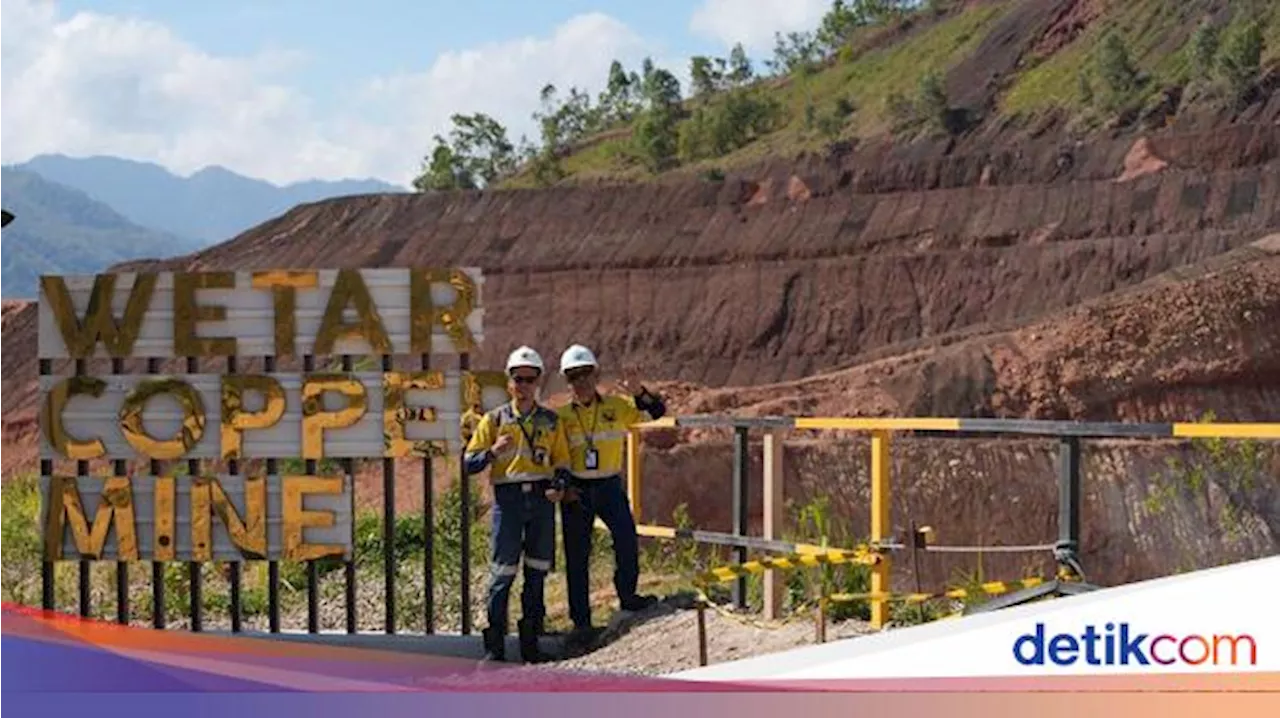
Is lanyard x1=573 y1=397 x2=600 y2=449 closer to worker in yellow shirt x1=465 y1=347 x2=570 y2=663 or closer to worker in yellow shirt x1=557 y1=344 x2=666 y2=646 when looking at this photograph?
worker in yellow shirt x1=557 y1=344 x2=666 y2=646

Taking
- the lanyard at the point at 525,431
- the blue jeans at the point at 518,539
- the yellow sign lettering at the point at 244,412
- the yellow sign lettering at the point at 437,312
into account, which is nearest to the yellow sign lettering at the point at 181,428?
the yellow sign lettering at the point at 244,412

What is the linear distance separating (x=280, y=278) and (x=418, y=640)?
2.34 m

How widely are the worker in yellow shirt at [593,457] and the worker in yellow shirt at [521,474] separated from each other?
0.34 ft

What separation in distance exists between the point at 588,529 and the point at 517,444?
28.4 inches

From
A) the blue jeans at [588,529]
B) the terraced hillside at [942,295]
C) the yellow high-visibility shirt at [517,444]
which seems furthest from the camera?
the terraced hillside at [942,295]

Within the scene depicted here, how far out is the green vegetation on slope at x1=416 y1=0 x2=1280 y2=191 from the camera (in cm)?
5669

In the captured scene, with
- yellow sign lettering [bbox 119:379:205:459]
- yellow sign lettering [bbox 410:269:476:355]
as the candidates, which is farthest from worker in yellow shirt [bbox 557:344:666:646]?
yellow sign lettering [bbox 119:379:205:459]

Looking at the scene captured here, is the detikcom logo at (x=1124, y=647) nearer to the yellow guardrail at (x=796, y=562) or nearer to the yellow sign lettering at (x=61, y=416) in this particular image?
the yellow guardrail at (x=796, y=562)

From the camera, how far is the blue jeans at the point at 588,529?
1038 centimetres

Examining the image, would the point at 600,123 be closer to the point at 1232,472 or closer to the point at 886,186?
the point at 886,186

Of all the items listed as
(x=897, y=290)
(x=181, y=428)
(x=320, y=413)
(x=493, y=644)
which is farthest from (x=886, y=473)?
(x=897, y=290)

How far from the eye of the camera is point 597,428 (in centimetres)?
1023

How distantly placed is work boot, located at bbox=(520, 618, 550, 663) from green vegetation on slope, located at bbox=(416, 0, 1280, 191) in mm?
44710

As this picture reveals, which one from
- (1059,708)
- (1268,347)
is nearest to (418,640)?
(1059,708)
